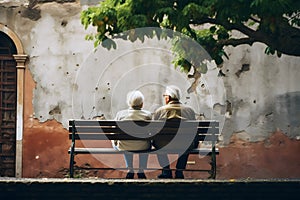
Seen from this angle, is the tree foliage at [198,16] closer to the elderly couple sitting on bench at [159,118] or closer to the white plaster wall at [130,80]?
the elderly couple sitting on bench at [159,118]

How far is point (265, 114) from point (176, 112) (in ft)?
13.4

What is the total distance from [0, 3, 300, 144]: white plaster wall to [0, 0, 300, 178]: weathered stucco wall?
2 centimetres

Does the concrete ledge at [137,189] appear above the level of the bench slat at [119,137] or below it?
below

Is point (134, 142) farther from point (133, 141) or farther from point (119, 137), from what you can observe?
point (119, 137)

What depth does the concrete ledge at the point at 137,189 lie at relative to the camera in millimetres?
5719

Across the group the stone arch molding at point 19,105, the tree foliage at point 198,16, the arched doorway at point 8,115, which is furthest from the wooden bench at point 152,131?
the arched doorway at point 8,115

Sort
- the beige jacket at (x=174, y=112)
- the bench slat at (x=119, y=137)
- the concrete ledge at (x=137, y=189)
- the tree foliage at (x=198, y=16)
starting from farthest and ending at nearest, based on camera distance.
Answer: the beige jacket at (x=174, y=112) < the bench slat at (x=119, y=137) < the tree foliage at (x=198, y=16) < the concrete ledge at (x=137, y=189)

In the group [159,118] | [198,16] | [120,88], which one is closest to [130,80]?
[120,88]

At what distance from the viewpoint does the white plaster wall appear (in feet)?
38.7

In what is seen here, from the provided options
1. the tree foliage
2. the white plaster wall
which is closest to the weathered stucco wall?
the white plaster wall

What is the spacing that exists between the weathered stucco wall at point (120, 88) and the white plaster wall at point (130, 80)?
0.05 feet

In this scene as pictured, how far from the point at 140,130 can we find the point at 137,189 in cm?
198

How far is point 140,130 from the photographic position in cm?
769

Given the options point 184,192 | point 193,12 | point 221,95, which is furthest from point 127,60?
point 184,192
